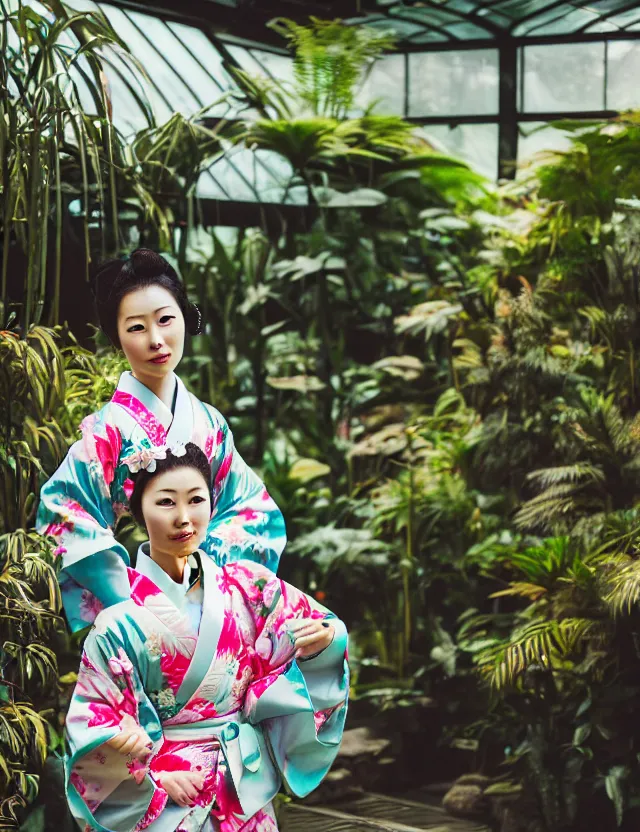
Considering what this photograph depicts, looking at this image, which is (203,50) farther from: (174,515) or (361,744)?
(174,515)

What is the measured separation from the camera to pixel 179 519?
2162mm

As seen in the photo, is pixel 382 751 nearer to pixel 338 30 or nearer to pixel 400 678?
pixel 400 678

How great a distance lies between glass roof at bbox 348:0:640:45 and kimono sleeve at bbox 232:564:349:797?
2909 mm

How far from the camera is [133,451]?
236cm

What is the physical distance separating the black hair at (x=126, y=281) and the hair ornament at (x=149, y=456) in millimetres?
281

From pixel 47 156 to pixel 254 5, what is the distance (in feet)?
5.67

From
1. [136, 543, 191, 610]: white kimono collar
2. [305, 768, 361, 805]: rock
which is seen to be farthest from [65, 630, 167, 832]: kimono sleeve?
[305, 768, 361, 805]: rock

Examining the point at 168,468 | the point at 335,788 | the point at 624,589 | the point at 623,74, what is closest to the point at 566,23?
the point at 623,74

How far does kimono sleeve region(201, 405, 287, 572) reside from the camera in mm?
2473

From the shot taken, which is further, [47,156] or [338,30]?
[338,30]

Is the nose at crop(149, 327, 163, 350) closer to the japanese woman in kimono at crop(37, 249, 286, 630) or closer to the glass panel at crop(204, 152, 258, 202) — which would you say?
the japanese woman in kimono at crop(37, 249, 286, 630)

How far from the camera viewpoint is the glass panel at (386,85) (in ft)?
15.3

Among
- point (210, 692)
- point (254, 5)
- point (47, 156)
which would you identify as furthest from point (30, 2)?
point (210, 692)

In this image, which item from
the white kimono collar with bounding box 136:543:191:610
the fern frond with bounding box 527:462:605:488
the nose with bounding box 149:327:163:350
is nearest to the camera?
the white kimono collar with bounding box 136:543:191:610
